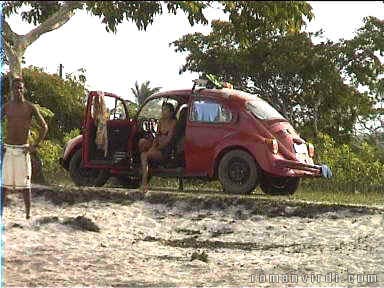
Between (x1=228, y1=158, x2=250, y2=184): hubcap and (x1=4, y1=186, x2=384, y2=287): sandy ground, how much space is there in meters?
0.98

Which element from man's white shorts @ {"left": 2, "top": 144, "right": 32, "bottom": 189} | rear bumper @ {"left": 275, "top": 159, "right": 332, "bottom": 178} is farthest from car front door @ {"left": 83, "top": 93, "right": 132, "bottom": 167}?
man's white shorts @ {"left": 2, "top": 144, "right": 32, "bottom": 189}

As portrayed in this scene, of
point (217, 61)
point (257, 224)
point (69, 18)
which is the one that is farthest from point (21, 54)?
point (217, 61)

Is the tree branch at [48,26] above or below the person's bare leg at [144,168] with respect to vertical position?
above

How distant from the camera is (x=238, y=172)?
10.2 m

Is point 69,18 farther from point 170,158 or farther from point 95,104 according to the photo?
point 170,158

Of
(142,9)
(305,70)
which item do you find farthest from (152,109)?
(305,70)

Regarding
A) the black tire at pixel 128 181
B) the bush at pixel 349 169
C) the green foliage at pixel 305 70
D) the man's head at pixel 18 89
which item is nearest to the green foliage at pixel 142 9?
the man's head at pixel 18 89

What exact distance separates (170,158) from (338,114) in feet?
45.4

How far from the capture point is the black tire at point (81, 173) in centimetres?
1130

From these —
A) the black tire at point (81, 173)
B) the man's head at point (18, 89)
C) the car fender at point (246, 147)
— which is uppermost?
the man's head at point (18, 89)

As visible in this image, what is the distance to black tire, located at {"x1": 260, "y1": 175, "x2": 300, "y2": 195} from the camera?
11.2 meters

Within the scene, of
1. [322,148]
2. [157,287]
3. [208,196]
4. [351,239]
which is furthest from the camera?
[322,148]

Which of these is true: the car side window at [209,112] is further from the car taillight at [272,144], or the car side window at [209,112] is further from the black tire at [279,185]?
the black tire at [279,185]

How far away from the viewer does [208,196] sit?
31.5 ft
